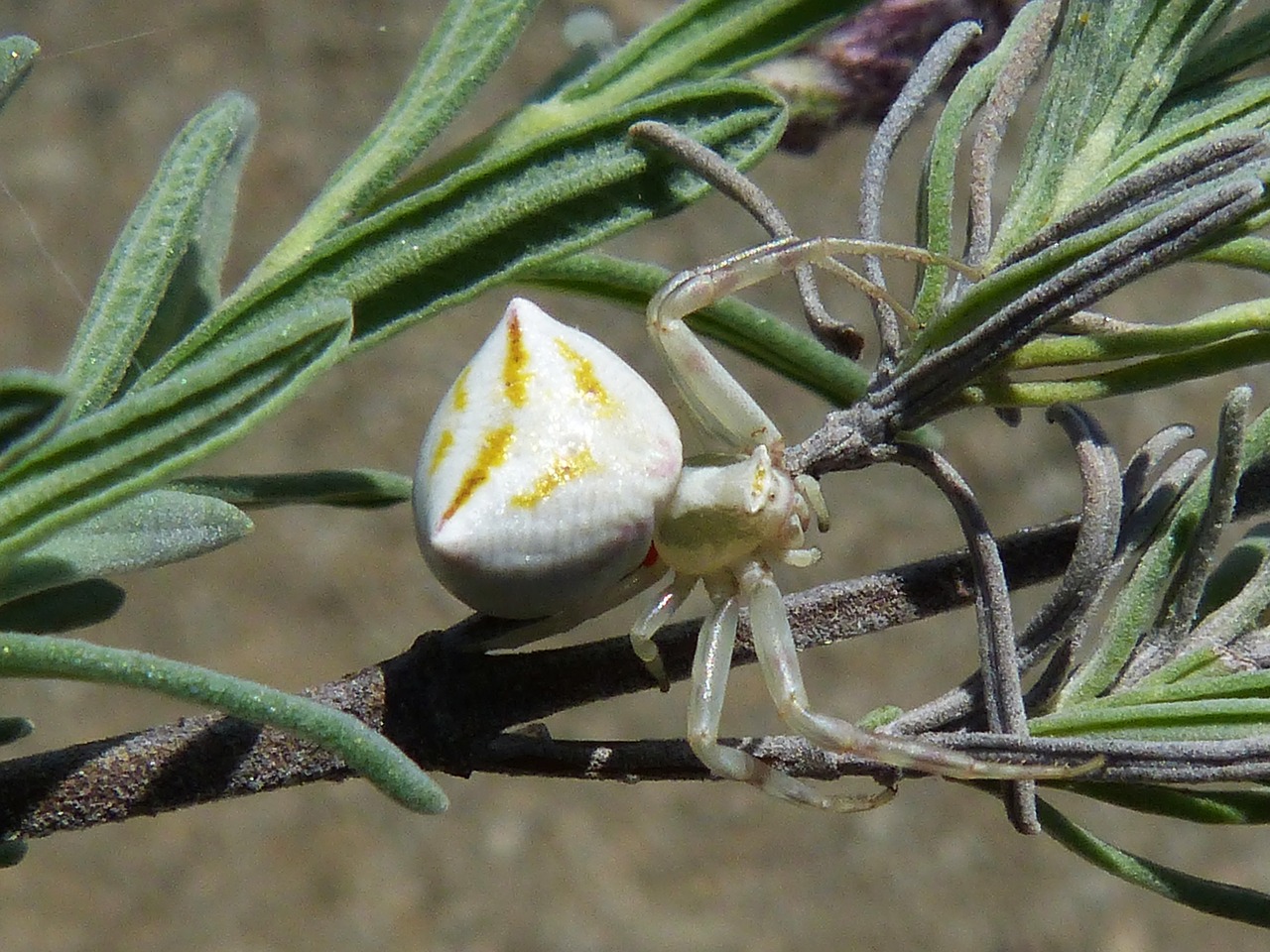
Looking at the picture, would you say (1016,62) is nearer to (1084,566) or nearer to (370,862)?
(1084,566)

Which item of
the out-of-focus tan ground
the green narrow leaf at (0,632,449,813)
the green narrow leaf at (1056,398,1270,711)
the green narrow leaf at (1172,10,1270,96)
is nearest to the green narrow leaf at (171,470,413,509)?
the green narrow leaf at (0,632,449,813)

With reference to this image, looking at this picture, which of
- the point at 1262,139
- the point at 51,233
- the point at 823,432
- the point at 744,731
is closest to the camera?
the point at 1262,139

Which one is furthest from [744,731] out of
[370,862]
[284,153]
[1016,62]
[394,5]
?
[1016,62]

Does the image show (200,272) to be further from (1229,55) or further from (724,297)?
(1229,55)

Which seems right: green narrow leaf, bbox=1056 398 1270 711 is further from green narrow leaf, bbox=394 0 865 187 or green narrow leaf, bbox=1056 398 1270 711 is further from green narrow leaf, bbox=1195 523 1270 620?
green narrow leaf, bbox=394 0 865 187

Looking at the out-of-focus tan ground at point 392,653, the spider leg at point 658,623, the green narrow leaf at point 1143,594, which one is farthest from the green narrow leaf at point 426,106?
the out-of-focus tan ground at point 392,653

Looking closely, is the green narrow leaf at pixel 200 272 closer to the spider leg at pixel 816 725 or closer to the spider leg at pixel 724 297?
the spider leg at pixel 724 297
